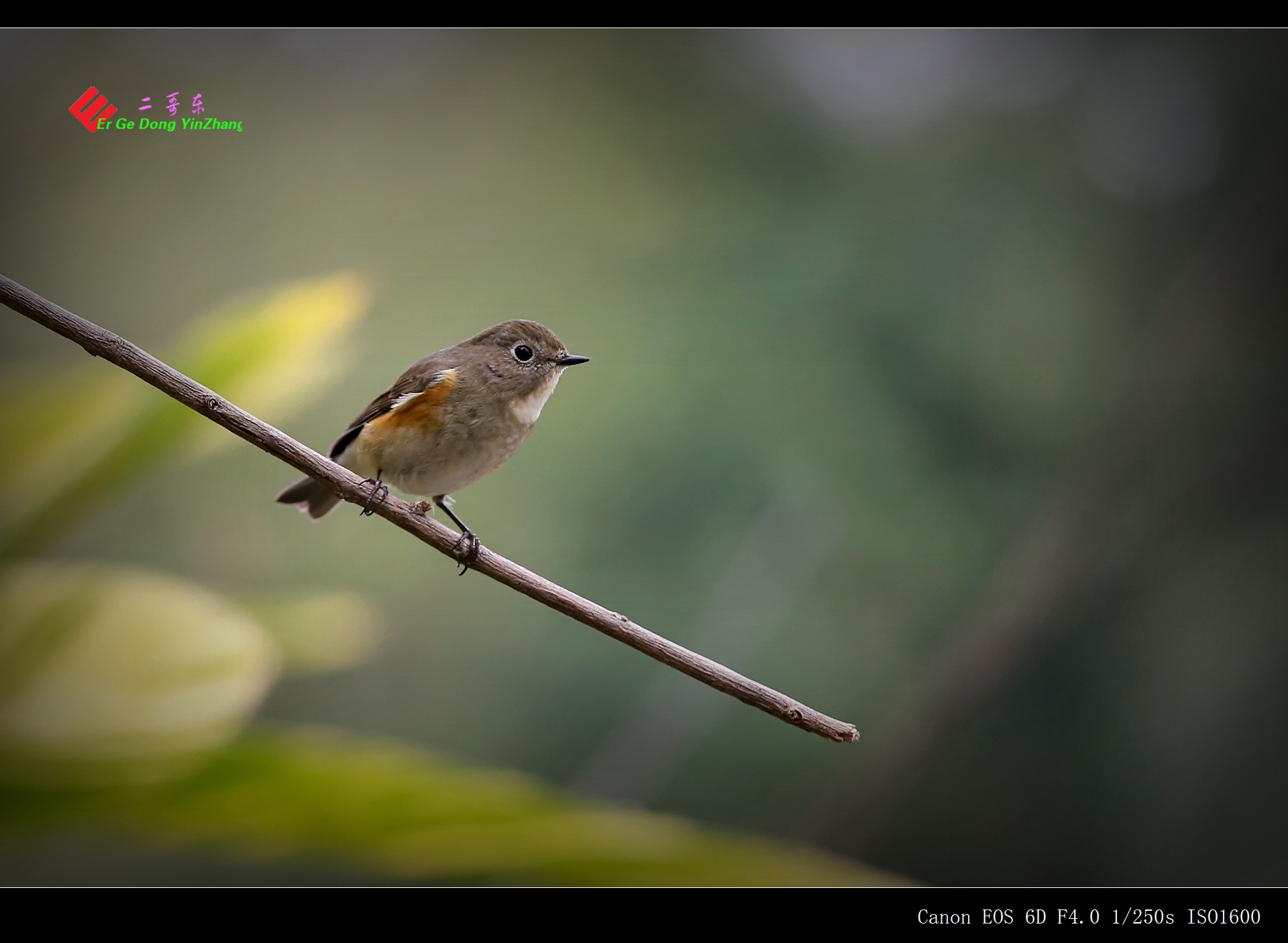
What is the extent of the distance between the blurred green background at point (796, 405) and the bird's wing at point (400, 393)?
46 cm

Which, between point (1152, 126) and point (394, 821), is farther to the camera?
point (1152, 126)

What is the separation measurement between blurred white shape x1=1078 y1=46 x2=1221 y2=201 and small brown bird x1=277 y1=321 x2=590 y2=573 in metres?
2.01

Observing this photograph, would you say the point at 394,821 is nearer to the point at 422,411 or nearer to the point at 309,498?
the point at 422,411

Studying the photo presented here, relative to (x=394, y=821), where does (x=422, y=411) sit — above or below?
above

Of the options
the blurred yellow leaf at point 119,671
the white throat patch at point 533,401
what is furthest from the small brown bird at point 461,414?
the blurred yellow leaf at point 119,671

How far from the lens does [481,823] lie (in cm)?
63

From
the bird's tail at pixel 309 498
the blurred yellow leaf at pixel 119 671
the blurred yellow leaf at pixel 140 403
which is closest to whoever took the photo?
the blurred yellow leaf at pixel 119 671

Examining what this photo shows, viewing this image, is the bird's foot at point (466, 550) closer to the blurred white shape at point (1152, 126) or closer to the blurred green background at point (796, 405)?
the blurred green background at point (796, 405)

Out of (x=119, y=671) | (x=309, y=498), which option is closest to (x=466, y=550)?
(x=309, y=498)

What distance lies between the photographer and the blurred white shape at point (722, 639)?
233 cm

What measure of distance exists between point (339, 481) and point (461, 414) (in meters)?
0.46

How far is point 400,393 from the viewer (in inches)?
67.0

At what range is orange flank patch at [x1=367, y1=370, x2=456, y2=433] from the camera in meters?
1.60

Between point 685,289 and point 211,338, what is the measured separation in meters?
1.87
